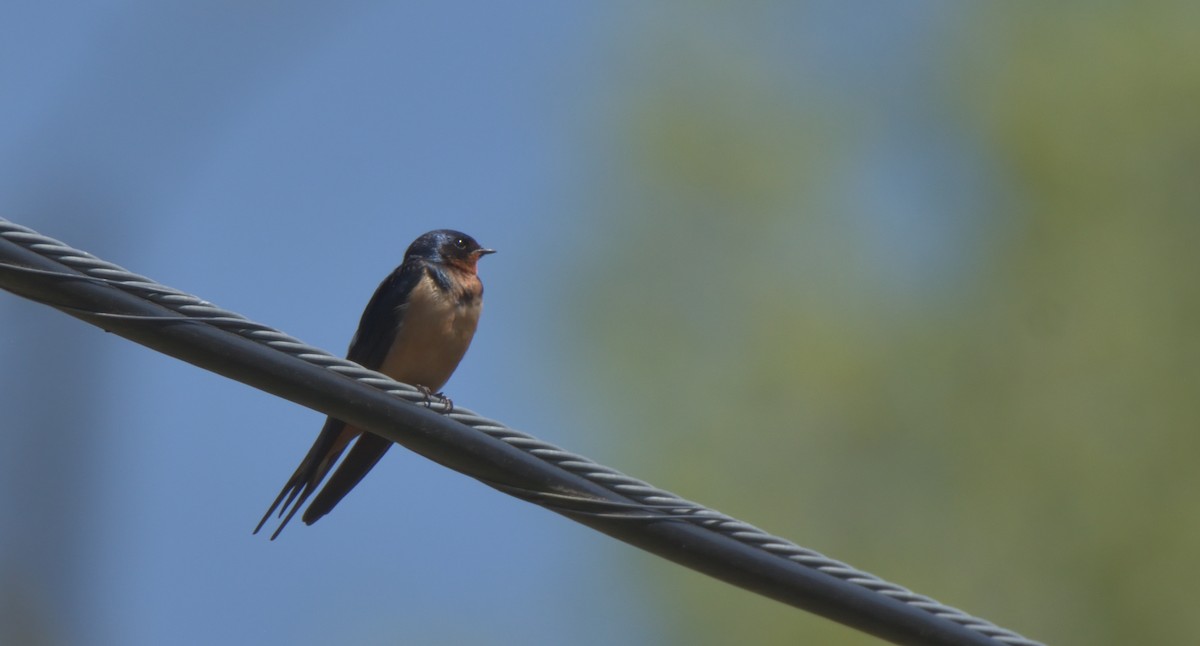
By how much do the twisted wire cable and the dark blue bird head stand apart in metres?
3.23

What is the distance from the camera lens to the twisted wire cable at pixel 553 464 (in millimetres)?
3088

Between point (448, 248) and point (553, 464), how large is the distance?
143 inches

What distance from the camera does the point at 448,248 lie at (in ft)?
22.5

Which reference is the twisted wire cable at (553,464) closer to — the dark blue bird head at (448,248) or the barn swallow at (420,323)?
the barn swallow at (420,323)

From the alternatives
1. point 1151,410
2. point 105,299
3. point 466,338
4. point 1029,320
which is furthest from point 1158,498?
point 105,299

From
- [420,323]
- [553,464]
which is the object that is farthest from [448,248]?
[553,464]

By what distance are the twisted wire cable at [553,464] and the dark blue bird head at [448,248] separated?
3233mm

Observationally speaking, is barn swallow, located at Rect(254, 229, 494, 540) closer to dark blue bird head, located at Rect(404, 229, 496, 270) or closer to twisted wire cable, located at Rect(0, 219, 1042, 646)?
dark blue bird head, located at Rect(404, 229, 496, 270)

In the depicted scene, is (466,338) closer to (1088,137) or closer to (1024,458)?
(1024,458)

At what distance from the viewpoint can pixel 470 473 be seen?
342 centimetres

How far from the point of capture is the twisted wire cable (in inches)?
122

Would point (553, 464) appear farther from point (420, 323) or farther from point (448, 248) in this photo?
point (448, 248)

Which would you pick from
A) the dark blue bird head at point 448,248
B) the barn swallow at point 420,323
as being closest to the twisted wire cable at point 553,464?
the barn swallow at point 420,323

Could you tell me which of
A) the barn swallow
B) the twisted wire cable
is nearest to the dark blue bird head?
the barn swallow
